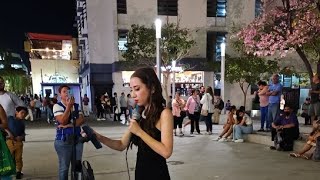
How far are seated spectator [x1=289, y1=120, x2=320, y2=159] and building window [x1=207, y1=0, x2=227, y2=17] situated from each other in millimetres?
19771

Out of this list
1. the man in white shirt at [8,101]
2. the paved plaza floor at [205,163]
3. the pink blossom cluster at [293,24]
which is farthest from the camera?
the pink blossom cluster at [293,24]

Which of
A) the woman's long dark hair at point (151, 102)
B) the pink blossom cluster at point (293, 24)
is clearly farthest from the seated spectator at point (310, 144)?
the woman's long dark hair at point (151, 102)

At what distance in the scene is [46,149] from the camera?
10.4 m

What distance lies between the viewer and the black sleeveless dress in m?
2.52

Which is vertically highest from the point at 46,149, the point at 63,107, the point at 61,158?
the point at 63,107

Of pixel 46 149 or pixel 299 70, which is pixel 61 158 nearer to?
pixel 46 149

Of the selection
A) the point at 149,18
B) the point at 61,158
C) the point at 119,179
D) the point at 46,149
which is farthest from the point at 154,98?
the point at 149,18

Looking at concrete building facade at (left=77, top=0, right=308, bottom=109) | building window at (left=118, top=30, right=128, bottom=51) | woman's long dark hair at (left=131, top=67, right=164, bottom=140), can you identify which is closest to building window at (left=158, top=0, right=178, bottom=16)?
concrete building facade at (left=77, top=0, right=308, bottom=109)

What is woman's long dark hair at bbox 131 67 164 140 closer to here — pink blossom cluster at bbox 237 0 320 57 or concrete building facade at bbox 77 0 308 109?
pink blossom cluster at bbox 237 0 320 57

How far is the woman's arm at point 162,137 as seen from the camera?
240cm

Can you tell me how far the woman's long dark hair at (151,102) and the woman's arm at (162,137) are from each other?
6 cm

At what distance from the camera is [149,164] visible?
254 centimetres

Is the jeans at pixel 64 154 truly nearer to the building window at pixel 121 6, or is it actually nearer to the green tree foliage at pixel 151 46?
the green tree foliage at pixel 151 46

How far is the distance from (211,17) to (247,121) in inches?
666
